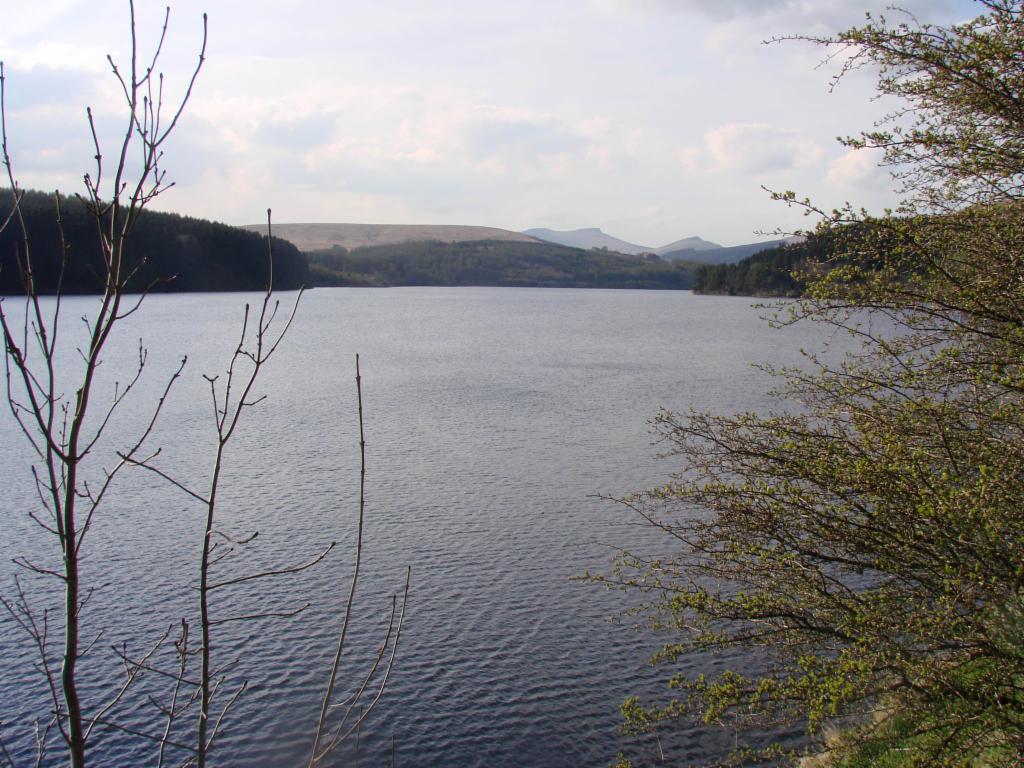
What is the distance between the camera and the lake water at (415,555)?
12203 mm

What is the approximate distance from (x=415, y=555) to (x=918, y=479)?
496 inches

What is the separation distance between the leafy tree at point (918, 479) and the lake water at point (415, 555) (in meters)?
4.39

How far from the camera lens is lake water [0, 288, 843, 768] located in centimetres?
1220

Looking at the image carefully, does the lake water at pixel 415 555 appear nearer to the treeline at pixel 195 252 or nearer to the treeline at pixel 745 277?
the treeline at pixel 745 277

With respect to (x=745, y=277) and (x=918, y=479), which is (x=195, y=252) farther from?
(x=918, y=479)

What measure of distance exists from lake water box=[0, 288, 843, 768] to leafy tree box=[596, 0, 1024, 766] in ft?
14.4

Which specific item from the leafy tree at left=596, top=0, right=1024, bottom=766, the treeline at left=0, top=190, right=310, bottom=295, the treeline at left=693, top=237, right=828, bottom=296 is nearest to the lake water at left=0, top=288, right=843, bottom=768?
the leafy tree at left=596, top=0, right=1024, bottom=766

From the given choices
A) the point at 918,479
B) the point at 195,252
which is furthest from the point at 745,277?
the point at 918,479

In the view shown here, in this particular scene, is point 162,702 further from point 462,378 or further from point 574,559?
point 462,378

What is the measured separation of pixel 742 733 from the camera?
12117mm

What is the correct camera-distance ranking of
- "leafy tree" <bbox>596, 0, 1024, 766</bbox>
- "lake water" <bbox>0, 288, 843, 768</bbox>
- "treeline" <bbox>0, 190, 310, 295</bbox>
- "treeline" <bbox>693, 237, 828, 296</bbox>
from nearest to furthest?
"leafy tree" <bbox>596, 0, 1024, 766</bbox>, "lake water" <bbox>0, 288, 843, 768</bbox>, "treeline" <bbox>0, 190, 310, 295</bbox>, "treeline" <bbox>693, 237, 828, 296</bbox>

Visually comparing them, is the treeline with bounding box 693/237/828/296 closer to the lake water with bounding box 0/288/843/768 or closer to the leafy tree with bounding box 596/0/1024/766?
the lake water with bounding box 0/288/843/768

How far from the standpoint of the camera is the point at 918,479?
7086 mm

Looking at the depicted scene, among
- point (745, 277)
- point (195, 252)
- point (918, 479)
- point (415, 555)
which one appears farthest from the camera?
point (745, 277)
